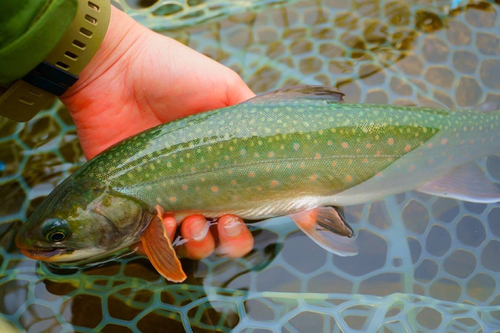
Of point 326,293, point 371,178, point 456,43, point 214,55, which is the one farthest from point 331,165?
point 456,43

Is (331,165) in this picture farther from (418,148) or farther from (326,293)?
(326,293)

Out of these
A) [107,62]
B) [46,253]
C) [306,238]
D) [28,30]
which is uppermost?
[28,30]

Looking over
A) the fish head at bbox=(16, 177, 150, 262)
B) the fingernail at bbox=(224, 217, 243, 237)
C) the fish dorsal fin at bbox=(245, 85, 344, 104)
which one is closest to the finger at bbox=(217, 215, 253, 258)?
the fingernail at bbox=(224, 217, 243, 237)

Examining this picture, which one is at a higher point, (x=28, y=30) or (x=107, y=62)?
(x=28, y=30)

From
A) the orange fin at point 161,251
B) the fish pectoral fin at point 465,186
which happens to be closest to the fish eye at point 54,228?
the orange fin at point 161,251

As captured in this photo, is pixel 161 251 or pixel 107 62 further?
pixel 107 62

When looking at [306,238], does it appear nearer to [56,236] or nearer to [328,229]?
[328,229]

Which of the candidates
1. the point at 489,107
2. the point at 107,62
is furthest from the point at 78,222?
the point at 489,107

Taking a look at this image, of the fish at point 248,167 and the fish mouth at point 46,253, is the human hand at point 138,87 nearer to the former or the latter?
the fish at point 248,167
